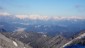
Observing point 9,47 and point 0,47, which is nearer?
point 0,47
